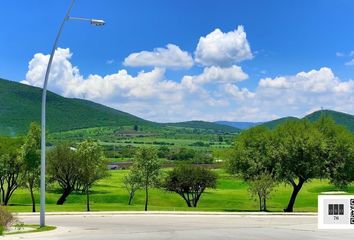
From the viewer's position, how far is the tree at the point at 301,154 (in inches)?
1786

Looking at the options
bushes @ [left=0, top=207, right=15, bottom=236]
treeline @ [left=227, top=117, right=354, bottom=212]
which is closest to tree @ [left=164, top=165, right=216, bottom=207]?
treeline @ [left=227, top=117, right=354, bottom=212]

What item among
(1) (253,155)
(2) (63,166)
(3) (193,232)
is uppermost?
(1) (253,155)

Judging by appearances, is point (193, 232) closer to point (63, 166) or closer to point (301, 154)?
point (301, 154)

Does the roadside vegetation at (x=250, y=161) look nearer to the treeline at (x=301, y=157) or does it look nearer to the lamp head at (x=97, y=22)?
the treeline at (x=301, y=157)

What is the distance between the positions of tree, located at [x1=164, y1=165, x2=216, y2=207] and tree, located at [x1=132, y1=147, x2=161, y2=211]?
1382cm

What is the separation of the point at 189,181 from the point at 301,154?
22557 mm

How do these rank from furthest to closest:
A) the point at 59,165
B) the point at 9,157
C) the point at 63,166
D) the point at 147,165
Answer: the point at 59,165 → the point at 63,166 → the point at 9,157 → the point at 147,165

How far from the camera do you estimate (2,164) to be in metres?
58.2

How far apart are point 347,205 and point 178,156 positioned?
6637 inches

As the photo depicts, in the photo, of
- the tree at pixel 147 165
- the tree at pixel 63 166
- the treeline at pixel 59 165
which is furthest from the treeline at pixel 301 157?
the tree at pixel 63 166

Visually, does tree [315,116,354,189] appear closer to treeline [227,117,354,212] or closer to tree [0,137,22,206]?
treeline [227,117,354,212]

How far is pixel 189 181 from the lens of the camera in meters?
65.9

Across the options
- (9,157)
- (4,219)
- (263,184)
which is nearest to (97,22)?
(4,219)

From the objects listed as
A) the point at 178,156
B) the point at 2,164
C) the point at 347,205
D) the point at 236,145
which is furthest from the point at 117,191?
the point at 178,156
